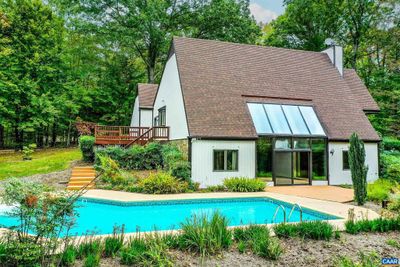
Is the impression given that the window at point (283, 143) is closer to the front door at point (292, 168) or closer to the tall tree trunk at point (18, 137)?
the front door at point (292, 168)

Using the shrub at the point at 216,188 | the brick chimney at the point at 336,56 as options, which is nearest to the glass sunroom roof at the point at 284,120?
the shrub at the point at 216,188

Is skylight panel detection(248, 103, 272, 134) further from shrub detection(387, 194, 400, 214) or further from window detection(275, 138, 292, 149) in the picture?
shrub detection(387, 194, 400, 214)

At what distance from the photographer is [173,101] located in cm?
1684

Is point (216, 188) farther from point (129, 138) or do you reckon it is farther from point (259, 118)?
point (129, 138)

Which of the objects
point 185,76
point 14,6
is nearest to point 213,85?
point 185,76

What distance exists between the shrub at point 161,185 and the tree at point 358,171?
21.4 ft

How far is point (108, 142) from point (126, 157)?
2531 mm

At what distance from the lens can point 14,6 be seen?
24.3 m

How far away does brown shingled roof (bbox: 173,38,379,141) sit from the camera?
14.4 meters

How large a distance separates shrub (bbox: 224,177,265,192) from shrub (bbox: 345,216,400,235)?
6394 millimetres

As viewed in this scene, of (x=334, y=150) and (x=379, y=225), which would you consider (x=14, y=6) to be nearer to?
(x=334, y=150)

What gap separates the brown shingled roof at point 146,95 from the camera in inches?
925

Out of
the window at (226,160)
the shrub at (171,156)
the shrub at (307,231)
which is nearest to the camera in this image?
the shrub at (307,231)

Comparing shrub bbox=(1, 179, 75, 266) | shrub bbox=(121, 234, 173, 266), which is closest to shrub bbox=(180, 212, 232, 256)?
shrub bbox=(121, 234, 173, 266)
